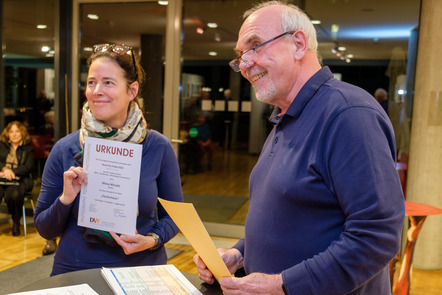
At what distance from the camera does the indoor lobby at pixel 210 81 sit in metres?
4.67

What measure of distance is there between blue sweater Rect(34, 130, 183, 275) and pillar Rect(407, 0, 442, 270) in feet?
11.5

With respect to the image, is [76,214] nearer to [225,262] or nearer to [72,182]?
[72,182]

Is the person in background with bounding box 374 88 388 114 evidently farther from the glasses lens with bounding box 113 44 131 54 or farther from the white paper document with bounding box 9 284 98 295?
the white paper document with bounding box 9 284 98 295

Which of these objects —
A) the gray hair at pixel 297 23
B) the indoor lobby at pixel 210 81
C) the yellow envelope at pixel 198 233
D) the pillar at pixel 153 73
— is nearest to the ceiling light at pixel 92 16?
the indoor lobby at pixel 210 81

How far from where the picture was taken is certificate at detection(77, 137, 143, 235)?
1.62 meters

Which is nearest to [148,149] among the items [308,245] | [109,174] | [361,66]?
[109,174]

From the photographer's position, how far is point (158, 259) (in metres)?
1.88

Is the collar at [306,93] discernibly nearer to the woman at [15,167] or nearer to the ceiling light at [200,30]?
the ceiling light at [200,30]

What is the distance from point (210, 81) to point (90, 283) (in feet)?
14.2

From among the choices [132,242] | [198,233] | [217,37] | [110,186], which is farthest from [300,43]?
[217,37]

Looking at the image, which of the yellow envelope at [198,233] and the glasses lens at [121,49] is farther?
the glasses lens at [121,49]

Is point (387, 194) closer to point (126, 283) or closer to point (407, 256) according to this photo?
point (126, 283)

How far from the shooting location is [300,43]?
1303 mm

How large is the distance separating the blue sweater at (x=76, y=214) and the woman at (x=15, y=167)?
417 centimetres
